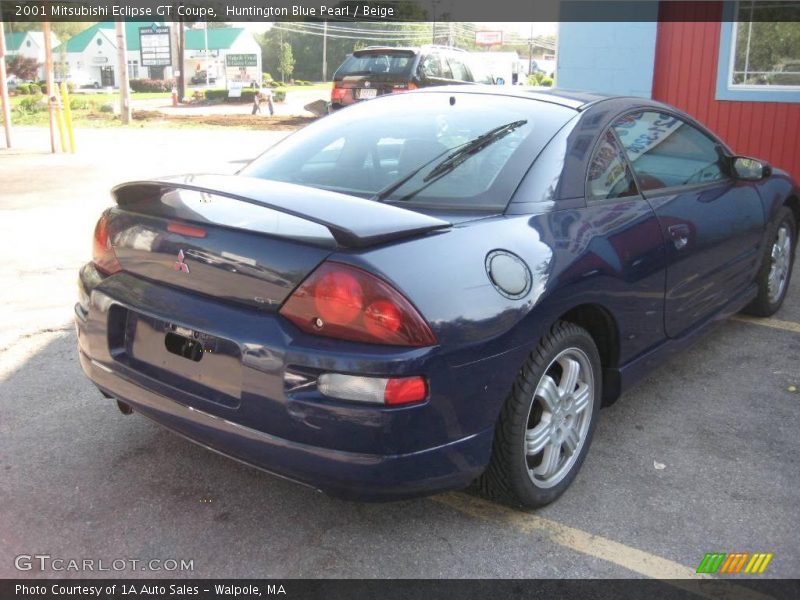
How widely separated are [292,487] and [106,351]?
0.89 meters

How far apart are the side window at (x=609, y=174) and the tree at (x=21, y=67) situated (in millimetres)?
81520

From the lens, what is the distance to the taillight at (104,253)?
9.91 ft

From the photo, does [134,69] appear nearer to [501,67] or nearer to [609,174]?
[501,67]

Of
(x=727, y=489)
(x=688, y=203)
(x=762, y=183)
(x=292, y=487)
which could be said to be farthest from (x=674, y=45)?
(x=292, y=487)

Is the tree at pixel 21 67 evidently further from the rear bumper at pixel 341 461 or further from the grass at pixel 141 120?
the rear bumper at pixel 341 461

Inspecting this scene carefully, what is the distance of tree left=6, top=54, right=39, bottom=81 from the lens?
74250 millimetres

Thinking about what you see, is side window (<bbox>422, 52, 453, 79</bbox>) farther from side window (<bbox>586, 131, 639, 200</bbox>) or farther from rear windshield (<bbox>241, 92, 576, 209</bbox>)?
side window (<bbox>586, 131, 639, 200</bbox>)

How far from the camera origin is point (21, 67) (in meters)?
74.4

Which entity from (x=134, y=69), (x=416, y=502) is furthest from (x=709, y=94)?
(x=134, y=69)

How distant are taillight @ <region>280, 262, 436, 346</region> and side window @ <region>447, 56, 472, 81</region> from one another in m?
13.1

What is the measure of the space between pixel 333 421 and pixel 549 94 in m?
2.06

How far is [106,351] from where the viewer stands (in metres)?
2.94

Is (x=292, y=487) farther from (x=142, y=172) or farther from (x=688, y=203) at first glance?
(x=142, y=172)

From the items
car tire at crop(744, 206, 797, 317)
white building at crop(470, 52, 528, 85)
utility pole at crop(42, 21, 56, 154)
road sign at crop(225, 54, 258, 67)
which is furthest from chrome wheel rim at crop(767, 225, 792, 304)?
road sign at crop(225, 54, 258, 67)
